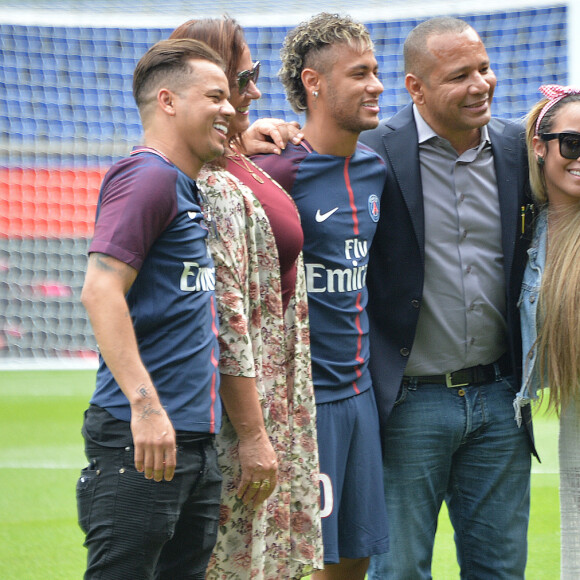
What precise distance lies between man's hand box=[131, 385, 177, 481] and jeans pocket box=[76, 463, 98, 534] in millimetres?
136

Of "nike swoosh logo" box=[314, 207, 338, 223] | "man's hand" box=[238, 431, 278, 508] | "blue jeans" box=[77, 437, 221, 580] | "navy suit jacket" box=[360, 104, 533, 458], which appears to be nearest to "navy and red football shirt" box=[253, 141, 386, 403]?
"nike swoosh logo" box=[314, 207, 338, 223]

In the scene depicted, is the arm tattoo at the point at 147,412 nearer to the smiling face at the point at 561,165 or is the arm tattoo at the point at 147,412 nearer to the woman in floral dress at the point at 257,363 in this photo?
the woman in floral dress at the point at 257,363

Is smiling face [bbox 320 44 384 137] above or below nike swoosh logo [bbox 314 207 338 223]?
above

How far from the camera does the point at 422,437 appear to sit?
3.25 metres

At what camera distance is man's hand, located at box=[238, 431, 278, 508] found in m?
2.66

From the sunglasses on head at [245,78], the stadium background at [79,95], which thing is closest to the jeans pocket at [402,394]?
the sunglasses on head at [245,78]

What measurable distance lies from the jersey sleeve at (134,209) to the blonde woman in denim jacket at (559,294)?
4.83 feet

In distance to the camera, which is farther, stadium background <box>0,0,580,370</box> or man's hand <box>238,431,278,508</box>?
stadium background <box>0,0,580,370</box>

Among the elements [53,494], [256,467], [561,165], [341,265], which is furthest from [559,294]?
[53,494]

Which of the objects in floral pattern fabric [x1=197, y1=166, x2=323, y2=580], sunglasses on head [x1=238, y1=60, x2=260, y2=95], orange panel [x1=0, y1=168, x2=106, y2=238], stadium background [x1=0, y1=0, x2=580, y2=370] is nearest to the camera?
floral pattern fabric [x1=197, y1=166, x2=323, y2=580]

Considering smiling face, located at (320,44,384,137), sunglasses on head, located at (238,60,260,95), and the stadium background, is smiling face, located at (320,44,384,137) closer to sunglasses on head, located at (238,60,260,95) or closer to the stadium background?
sunglasses on head, located at (238,60,260,95)

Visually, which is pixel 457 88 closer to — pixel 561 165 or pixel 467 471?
pixel 561 165

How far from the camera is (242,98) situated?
2869mm

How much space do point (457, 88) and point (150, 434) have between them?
1.79 m
